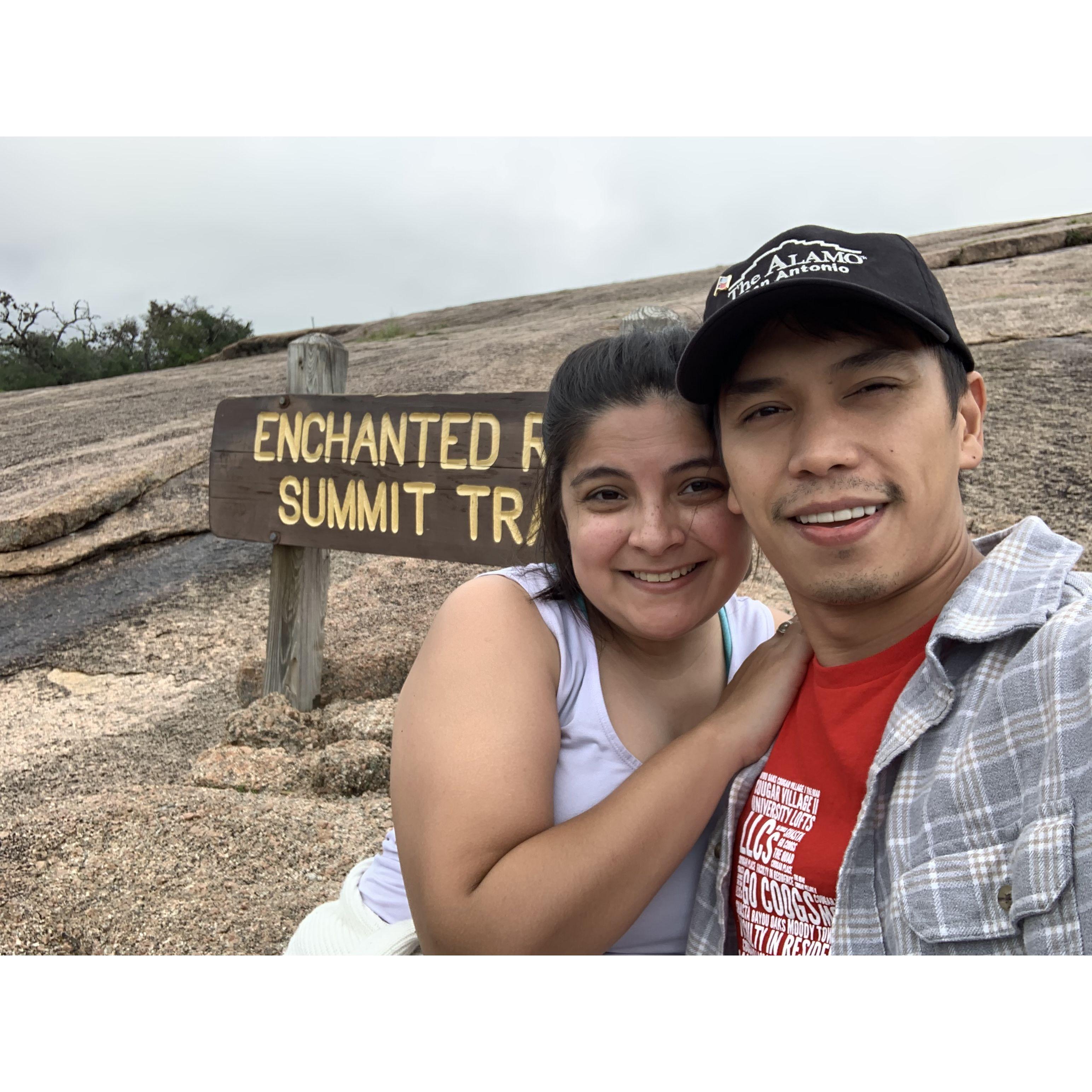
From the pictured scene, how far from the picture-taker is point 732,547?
5.22 feet

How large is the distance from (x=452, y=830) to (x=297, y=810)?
6.08 feet

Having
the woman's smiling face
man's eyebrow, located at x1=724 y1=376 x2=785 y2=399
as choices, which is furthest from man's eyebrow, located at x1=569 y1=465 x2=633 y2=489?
man's eyebrow, located at x1=724 y1=376 x2=785 y2=399

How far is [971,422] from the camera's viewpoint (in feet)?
4.41

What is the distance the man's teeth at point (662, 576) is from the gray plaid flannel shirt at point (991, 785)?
46cm

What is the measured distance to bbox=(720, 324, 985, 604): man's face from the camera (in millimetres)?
1223

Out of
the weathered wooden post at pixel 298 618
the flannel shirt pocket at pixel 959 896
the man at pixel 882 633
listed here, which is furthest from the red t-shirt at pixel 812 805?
the weathered wooden post at pixel 298 618

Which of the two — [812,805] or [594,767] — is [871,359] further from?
[594,767]

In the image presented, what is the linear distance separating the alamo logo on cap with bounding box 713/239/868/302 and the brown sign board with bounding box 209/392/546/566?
155cm

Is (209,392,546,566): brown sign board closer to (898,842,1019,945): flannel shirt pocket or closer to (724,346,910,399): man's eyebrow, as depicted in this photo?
(724,346,910,399): man's eyebrow

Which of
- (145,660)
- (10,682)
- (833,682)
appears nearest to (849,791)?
(833,682)

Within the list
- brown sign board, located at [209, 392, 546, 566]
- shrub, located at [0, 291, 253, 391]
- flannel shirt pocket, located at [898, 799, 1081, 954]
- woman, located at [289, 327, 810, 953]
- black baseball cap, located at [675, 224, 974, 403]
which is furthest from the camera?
shrub, located at [0, 291, 253, 391]

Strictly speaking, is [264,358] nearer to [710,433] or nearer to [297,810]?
[297,810]

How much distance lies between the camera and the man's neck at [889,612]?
1.32 meters

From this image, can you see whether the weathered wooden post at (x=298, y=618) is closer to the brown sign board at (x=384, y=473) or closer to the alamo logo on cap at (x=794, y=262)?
the brown sign board at (x=384, y=473)
